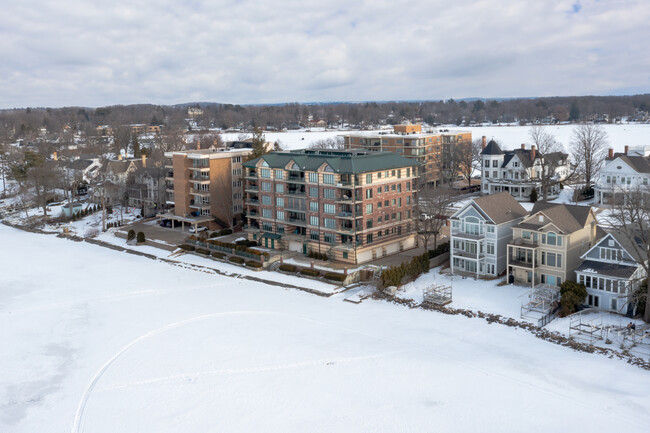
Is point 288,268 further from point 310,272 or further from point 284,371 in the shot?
point 284,371

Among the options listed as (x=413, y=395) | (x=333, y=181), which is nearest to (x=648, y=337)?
(x=413, y=395)

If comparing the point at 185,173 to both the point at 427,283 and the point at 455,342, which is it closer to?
the point at 427,283

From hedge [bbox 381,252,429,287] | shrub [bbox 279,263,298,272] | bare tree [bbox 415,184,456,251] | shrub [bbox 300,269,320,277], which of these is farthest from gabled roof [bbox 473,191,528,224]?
shrub [bbox 279,263,298,272]

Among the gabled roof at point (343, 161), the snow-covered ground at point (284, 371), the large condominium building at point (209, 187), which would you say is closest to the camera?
the snow-covered ground at point (284, 371)

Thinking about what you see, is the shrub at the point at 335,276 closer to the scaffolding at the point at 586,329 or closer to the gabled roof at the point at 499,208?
the gabled roof at the point at 499,208

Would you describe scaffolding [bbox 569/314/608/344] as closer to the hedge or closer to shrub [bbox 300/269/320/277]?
the hedge

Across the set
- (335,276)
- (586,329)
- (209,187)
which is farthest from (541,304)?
(209,187)

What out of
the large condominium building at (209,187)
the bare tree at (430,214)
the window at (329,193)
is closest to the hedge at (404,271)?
the bare tree at (430,214)
